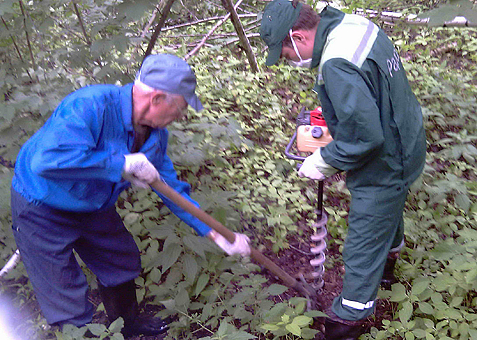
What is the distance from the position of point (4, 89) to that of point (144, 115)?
1.79 meters

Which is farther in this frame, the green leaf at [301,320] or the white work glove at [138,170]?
the green leaf at [301,320]

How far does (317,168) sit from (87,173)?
4.19 feet

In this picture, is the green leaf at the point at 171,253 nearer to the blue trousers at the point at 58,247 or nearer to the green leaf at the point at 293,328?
the blue trousers at the point at 58,247

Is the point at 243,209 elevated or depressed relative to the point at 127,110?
depressed

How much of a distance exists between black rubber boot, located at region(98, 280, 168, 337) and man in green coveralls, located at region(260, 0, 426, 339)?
130cm

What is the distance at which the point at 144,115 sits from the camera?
195 cm

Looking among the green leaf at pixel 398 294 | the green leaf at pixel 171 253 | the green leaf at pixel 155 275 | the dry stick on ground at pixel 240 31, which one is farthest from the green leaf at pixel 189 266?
the dry stick on ground at pixel 240 31

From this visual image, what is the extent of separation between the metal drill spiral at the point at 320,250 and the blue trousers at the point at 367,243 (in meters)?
0.38

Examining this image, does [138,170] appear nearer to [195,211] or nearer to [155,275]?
[195,211]

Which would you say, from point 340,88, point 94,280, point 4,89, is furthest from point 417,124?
point 4,89

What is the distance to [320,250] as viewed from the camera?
9.36ft

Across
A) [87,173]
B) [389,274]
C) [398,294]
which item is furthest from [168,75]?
[389,274]

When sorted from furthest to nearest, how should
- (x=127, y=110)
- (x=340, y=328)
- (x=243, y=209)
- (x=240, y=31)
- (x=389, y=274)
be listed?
1. (x=240, y=31)
2. (x=243, y=209)
3. (x=389, y=274)
4. (x=340, y=328)
5. (x=127, y=110)

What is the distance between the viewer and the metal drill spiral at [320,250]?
2.82 meters
